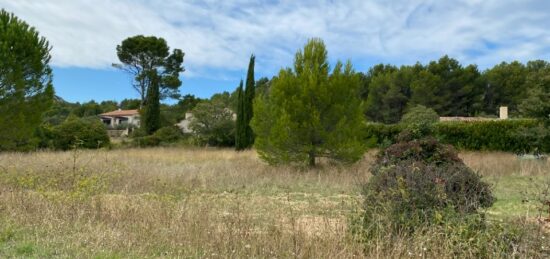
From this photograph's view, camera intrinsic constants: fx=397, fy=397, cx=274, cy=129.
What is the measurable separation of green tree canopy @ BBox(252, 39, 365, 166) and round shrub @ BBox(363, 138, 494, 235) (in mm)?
7148

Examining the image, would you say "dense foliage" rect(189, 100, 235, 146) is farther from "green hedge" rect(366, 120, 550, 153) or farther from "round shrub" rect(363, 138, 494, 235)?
"round shrub" rect(363, 138, 494, 235)

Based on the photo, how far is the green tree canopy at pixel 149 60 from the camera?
121 feet

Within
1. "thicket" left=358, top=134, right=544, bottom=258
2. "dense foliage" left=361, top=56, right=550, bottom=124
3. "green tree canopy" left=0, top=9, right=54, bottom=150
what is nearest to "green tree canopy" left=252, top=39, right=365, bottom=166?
"thicket" left=358, top=134, right=544, bottom=258

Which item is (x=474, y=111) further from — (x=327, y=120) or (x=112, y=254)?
(x=112, y=254)

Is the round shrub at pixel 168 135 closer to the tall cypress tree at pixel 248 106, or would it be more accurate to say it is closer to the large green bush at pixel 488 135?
the tall cypress tree at pixel 248 106

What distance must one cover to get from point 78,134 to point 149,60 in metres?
17.3

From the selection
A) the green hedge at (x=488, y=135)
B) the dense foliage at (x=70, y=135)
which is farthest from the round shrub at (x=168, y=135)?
the green hedge at (x=488, y=135)

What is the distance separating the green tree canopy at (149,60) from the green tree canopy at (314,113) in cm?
2624

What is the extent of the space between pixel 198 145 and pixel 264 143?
14.0 m

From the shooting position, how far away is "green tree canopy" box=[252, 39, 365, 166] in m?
12.2

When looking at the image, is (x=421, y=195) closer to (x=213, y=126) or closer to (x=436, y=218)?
(x=436, y=218)

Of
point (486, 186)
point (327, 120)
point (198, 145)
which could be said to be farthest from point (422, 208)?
point (198, 145)

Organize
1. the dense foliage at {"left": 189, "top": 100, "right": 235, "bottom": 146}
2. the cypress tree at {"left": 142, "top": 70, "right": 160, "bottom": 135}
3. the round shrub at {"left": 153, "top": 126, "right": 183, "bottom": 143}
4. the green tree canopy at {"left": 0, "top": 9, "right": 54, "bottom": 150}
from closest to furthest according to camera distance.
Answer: the green tree canopy at {"left": 0, "top": 9, "right": 54, "bottom": 150}, the round shrub at {"left": 153, "top": 126, "right": 183, "bottom": 143}, the dense foliage at {"left": 189, "top": 100, "right": 235, "bottom": 146}, the cypress tree at {"left": 142, "top": 70, "right": 160, "bottom": 135}

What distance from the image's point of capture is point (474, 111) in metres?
35.5
